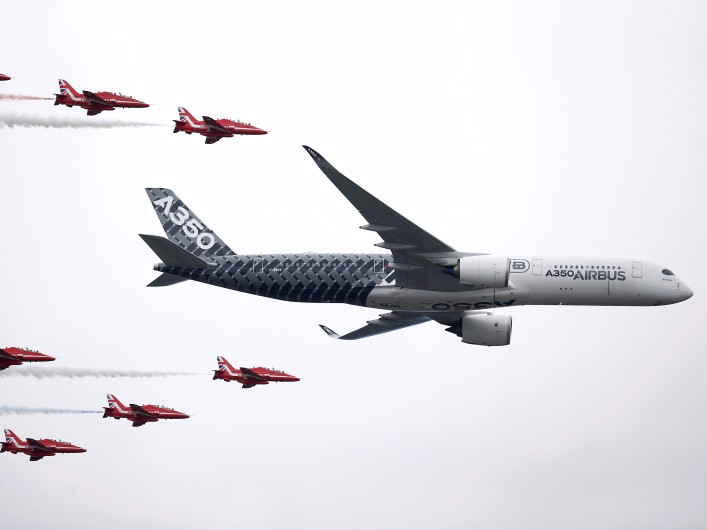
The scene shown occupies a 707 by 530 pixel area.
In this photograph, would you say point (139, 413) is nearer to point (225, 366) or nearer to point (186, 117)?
point (225, 366)

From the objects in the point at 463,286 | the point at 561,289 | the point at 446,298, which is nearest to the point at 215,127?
the point at 446,298

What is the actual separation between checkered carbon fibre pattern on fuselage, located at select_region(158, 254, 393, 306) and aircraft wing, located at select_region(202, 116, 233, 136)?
23.8 feet

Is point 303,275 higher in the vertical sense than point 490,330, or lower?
lower

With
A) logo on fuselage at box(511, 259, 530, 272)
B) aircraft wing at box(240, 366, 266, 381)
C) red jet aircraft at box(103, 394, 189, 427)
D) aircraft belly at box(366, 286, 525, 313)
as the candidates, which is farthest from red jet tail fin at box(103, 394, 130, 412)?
logo on fuselage at box(511, 259, 530, 272)

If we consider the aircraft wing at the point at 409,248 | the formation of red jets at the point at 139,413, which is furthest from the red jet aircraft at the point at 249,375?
the aircraft wing at the point at 409,248

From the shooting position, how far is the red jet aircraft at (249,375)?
321 ft

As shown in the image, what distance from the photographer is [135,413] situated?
316 feet

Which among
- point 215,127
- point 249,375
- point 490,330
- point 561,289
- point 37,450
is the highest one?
point 215,127

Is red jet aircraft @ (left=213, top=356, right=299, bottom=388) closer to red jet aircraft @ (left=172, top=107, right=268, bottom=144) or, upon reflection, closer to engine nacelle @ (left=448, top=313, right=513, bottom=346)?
engine nacelle @ (left=448, top=313, right=513, bottom=346)

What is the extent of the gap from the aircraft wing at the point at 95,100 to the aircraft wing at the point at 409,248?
46.6ft

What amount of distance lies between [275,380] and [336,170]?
852 inches

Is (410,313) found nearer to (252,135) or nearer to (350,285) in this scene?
(350,285)

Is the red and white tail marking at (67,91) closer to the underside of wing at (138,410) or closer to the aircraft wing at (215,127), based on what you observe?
the aircraft wing at (215,127)

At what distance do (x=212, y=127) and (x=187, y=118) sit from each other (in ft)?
5.61
